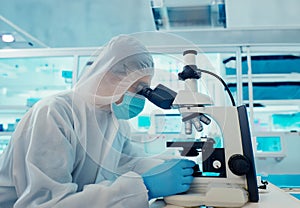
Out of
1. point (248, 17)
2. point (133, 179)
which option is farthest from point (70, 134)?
point (248, 17)

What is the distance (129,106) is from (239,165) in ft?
1.24

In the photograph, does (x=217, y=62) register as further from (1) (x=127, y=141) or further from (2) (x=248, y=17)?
(1) (x=127, y=141)

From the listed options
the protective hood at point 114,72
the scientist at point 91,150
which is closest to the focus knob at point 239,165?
the scientist at point 91,150

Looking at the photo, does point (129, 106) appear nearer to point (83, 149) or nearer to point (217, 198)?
point (83, 149)

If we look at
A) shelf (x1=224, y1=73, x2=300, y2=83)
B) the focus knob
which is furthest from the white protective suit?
shelf (x1=224, y1=73, x2=300, y2=83)

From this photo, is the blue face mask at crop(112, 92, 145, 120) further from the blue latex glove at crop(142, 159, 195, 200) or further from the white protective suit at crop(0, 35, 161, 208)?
the blue latex glove at crop(142, 159, 195, 200)

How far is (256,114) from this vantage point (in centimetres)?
241

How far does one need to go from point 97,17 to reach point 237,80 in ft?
4.48

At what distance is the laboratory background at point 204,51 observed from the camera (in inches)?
67.8

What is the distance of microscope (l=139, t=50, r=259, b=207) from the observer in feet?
2.44

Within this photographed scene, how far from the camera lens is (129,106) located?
0.89 metres

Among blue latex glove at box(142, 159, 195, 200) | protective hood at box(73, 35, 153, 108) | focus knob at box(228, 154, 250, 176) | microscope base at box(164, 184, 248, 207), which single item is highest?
protective hood at box(73, 35, 153, 108)

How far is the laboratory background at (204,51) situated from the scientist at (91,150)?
0.19 m

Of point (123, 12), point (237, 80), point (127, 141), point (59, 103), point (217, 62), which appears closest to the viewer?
point (59, 103)
